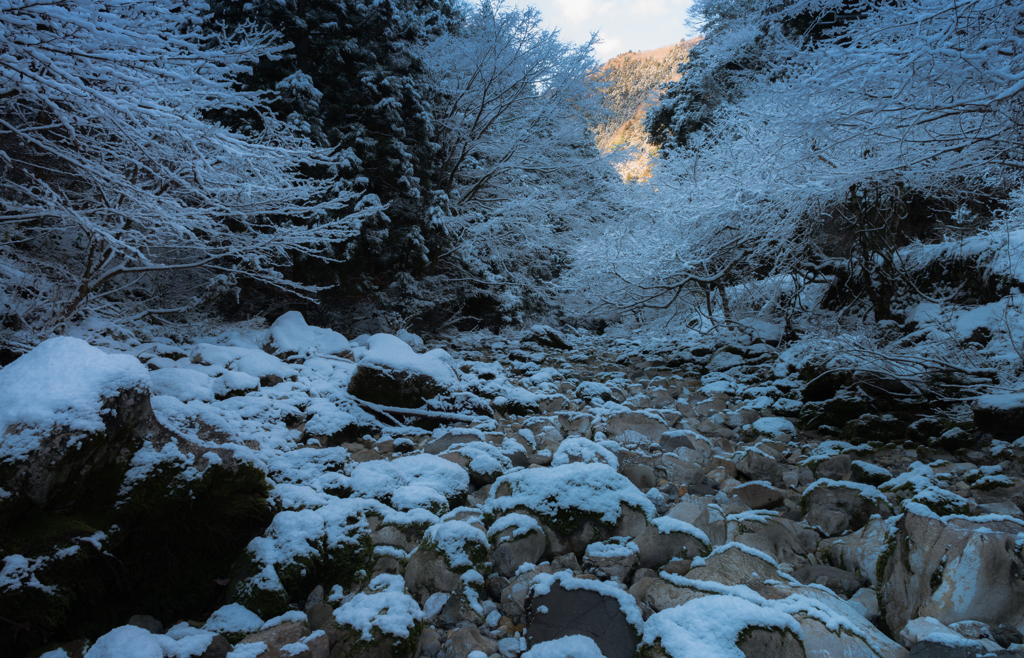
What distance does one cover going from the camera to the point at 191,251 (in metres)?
6.00

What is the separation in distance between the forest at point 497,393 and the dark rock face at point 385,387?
28 mm

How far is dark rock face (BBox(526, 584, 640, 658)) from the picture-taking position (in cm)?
170

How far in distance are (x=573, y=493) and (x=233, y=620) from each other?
1.61 meters

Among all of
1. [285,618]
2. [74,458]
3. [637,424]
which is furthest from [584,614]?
[637,424]

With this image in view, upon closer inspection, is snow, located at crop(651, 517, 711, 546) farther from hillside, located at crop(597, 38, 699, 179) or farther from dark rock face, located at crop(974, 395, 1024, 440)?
hillside, located at crop(597, 38, 699, 179)

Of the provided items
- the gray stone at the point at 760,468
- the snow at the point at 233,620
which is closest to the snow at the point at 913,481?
the gray stone at the point at 760,468

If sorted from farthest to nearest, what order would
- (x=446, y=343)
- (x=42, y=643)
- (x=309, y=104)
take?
(x=446, y=343) → (x=309, y=104) → (x=42, y=643)

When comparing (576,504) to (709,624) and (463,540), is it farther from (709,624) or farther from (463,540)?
(709,624)

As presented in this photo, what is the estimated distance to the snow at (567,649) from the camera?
162cm

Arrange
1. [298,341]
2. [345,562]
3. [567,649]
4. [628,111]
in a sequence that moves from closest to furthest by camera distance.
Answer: [567,649]
[345,562]
[298,341]
[628,111]

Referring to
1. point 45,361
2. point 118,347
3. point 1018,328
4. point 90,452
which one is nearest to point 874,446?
point 1018,328

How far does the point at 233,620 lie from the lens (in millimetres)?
1779

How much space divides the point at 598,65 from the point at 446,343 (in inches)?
269

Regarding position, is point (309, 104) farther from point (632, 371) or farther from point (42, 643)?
point (42, 643)
